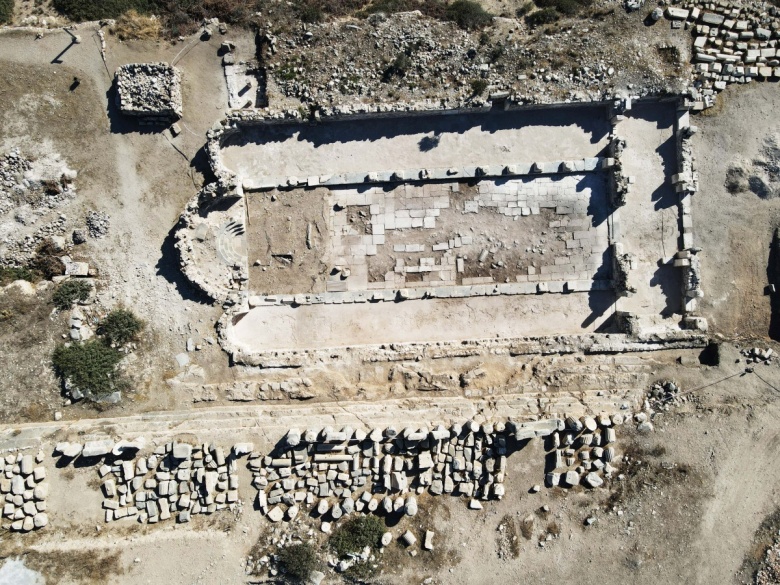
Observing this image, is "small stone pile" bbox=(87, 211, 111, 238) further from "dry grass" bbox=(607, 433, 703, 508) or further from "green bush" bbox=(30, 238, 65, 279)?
"dry grass" bbox=(607, 433, 703, 508)

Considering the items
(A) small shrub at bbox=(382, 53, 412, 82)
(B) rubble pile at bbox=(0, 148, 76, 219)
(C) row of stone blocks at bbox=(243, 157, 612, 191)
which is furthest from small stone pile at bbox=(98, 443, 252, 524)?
(A) small shrub at bbox=(382, 53, 412, 82)

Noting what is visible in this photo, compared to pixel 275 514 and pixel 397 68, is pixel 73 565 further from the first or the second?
pixel 397 68

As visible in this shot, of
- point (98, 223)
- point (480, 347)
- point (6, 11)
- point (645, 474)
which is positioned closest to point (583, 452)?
point (645, 474)

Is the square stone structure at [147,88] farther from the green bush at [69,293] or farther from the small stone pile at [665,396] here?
the small stone pile at [665,396]

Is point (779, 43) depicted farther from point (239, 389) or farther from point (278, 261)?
point (239, 389)

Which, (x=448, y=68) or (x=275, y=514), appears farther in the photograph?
(x=448, y=68)

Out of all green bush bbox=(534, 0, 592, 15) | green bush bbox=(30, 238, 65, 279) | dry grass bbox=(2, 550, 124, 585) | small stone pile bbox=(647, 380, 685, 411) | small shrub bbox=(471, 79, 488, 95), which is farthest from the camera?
green bush bbox=(534, 0, 592, 15)

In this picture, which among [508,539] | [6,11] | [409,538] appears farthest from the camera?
[6,11]
